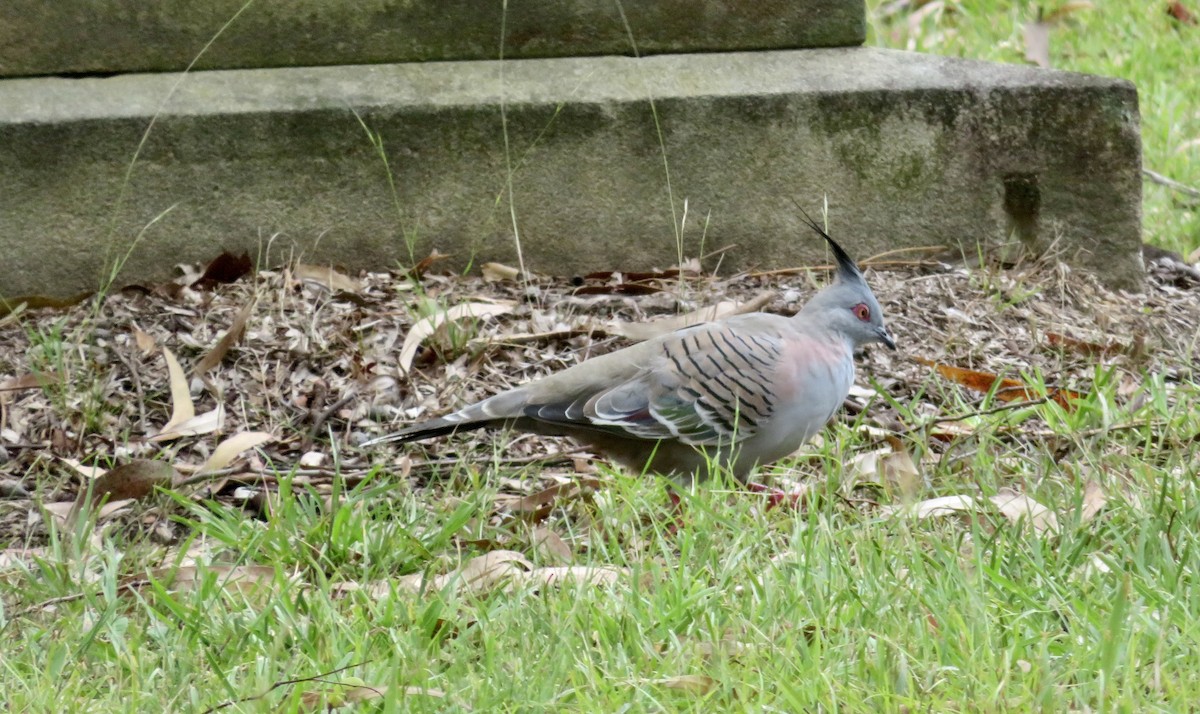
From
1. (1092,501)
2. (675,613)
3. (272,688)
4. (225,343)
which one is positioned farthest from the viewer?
(225,343)

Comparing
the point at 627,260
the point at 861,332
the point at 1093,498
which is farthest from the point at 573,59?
the point at 1093,498

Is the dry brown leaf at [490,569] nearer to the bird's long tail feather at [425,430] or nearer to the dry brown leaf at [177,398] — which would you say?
the bird's long tail feather at [425,430]

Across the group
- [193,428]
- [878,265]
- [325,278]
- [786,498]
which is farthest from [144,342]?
[878,265]

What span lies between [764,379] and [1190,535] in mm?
1005

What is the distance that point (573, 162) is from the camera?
4527 millimetres

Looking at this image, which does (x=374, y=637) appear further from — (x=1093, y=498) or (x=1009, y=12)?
(x=1009, y=12)

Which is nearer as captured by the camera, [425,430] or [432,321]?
[425,430]

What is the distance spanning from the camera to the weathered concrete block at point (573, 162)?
4.36 metres

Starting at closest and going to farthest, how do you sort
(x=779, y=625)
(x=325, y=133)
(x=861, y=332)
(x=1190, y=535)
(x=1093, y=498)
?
1. (x=779, y=625)
2. (x=1190, y=535)
3. (x=1093, y=498)
4. (x=861, y=332)
5. (x=325, y=133)

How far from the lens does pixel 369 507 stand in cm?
338

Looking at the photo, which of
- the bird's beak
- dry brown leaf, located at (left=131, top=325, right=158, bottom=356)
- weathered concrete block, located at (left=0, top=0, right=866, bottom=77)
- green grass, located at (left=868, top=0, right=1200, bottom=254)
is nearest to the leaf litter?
dry brown leaf, located at (left=131, top=325, right=158, bottom=356)

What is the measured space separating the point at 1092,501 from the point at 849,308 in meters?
0.84

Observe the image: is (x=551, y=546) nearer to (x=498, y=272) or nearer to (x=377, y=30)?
(x=498, y=272)

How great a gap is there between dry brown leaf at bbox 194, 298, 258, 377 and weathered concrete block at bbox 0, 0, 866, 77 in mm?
874
